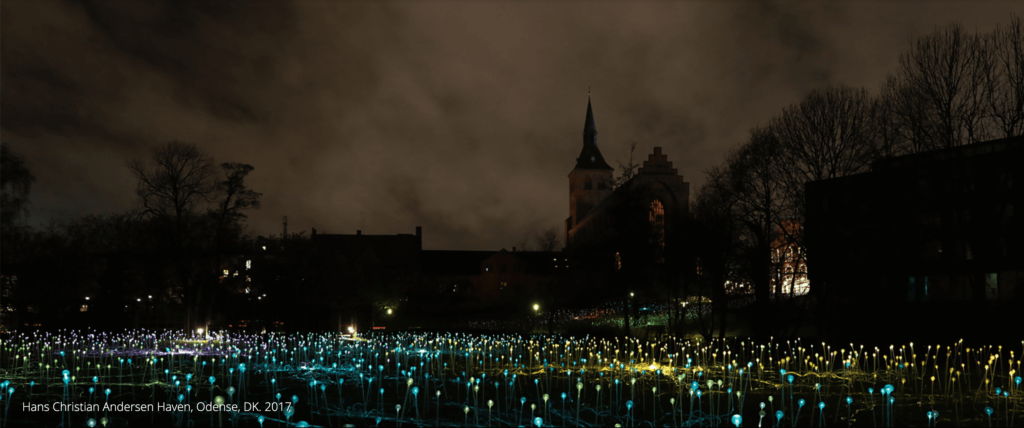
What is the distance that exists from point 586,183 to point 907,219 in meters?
92.0

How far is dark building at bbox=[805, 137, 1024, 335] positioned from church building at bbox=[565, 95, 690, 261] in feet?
17.8

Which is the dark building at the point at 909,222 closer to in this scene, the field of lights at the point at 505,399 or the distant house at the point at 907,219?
the distant house at the point at 907,219

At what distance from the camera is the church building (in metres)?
24.8

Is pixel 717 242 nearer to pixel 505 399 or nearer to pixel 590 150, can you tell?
pixel 505 399

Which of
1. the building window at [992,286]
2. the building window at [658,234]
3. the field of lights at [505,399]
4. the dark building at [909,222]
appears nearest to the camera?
the field of lights at [505,399]

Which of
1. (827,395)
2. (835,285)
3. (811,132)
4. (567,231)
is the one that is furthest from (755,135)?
(567,231)

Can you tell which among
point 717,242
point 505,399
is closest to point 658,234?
point 717,242

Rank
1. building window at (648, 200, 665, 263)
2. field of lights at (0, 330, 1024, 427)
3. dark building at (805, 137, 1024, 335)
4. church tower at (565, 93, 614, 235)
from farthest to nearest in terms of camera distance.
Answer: church tower at (565, 93, 614, 235)
building window at (648, 200, 665, 263)
dark building at (805, 137, 1024, 335)
field of lights at (0, 330, 1024, 427)

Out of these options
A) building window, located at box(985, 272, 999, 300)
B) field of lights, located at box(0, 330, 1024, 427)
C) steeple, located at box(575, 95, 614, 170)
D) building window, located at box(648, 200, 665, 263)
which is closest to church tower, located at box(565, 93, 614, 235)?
steeple, located at box(575, 95, 614, 170)

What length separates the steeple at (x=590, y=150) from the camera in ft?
379

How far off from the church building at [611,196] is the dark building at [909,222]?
5421mm

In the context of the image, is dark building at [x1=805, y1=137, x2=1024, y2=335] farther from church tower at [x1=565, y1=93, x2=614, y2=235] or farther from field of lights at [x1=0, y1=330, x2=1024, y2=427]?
church tower at [x1=565, y1=93, x2=614, y2=235]

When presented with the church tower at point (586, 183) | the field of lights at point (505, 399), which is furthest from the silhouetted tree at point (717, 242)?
the church tower at point (586, 183)

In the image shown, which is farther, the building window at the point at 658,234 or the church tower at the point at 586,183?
the church tower at the point at 586,183
